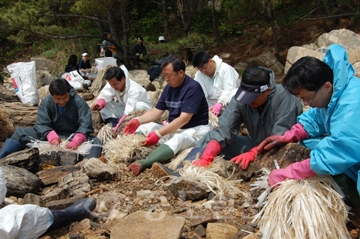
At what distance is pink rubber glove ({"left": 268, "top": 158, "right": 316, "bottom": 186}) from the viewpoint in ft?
8.14

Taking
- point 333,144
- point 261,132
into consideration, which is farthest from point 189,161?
point 333,144

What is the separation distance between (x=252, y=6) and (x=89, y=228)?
287 inches

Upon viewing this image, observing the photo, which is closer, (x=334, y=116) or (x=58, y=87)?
(x=334, y=116)

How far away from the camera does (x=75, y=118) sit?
4.88 m

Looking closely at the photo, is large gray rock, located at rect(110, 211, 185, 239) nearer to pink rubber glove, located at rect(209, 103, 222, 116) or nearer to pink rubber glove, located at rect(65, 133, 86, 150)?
pink rubber glove, located at rect(65, 133, 86, 150)

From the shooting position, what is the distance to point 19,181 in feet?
11.4

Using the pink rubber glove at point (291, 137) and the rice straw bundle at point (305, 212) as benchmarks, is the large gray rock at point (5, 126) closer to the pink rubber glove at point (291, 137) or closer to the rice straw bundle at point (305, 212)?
the pink rubber glove at point (291, 137)

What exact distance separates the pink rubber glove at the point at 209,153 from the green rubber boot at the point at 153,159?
580mm

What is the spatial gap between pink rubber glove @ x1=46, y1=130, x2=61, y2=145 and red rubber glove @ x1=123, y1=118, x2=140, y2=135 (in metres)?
0.77

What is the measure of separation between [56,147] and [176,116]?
1.37m

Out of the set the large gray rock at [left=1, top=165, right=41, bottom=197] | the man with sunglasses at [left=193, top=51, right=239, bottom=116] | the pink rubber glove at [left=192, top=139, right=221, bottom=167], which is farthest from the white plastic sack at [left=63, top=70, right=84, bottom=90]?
the pink rubber glove at [left=192, top=139, right=221, bottom=167]

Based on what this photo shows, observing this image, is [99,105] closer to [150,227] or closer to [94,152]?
[94,152]

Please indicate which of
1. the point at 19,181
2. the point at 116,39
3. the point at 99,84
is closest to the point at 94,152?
the point at 19,181

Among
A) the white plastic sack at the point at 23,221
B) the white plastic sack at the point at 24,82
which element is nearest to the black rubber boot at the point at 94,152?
the white plastic sack at the point at 23,221
